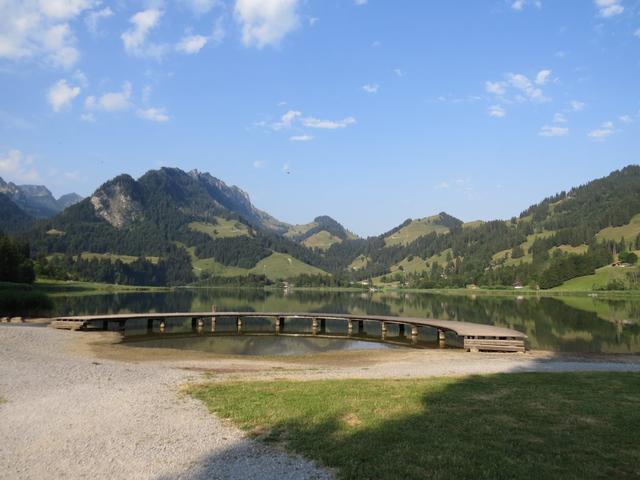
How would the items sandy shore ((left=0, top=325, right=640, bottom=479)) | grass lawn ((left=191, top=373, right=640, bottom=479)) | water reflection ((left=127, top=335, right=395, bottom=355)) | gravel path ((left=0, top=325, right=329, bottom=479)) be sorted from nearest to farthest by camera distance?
grass lawn ((left=191, top=373, right=640, bottom=479))
gravel path ((left=0, top=325, right=329, bottom=479))
sandy shore ((left=0, top=325, right=640, bottom=479))
water reflection ((left=127, top=335, right=395, bottom=355))

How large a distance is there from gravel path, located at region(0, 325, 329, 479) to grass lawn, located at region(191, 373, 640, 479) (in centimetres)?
113

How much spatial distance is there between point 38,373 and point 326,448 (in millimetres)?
21135

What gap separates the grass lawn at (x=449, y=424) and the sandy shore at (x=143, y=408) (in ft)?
4.27

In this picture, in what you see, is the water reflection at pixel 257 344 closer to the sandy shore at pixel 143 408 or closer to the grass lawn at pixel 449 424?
the sandy shore at pixel 143 408

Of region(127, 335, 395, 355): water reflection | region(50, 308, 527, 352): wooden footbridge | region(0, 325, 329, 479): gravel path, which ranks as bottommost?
region(127, 335, 395, 355): water reflection

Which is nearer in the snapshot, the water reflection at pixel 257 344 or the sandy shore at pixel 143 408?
the sandy shore at pixel 143 408

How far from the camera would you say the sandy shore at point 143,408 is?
12711 mm

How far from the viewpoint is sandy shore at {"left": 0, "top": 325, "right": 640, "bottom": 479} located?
41.7ft

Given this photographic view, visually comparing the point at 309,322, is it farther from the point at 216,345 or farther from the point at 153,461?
the point at 153,461

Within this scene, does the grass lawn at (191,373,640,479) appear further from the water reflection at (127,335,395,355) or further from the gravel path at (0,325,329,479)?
the water reflection at (127,335,395,355)

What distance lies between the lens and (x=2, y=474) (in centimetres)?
1208

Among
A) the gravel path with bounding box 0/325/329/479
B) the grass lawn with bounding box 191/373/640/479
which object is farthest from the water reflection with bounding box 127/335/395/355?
the grass lawn with bounding box 191/373/640/479

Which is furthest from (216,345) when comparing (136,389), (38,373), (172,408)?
(172,408)

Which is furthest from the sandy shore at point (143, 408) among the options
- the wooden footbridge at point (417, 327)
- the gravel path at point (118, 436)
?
the wooden footbridge at point (417, 327)
